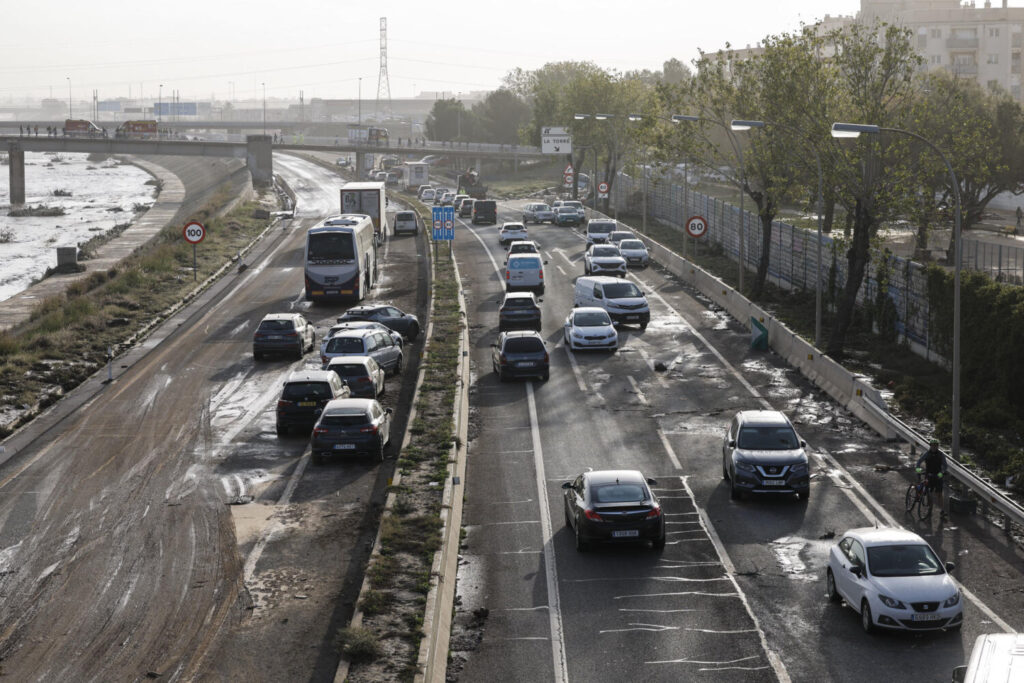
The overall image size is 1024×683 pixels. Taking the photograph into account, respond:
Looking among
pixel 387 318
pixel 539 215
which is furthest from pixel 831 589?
pixel 539 215

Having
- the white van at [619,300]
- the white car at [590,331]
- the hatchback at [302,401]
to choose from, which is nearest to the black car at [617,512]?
the hatchback at [302,401]

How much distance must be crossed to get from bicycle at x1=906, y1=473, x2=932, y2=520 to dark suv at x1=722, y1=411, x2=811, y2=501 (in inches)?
81.7

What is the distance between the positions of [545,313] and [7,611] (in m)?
34.2

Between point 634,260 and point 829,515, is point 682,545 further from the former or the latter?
point 634,260

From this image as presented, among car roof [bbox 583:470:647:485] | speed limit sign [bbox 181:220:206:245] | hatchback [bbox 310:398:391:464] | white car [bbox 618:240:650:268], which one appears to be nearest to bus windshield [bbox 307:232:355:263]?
speed limit sign [bbox 181:220:206:245]

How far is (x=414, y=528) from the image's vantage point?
2283cm

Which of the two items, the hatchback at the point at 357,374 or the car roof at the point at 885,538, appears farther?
the hatchback at the point at 357,374

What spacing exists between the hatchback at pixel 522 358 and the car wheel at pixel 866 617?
67.5 feet

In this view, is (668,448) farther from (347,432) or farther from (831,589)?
(831,589)

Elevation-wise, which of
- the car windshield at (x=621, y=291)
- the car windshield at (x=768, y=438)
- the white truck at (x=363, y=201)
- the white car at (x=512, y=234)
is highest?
the white truck at (x=363, y=201)

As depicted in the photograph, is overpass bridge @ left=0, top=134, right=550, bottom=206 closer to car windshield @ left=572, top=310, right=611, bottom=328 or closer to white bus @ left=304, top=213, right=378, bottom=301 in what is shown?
white bus @ left=304, top=213, right=378, bottom=301

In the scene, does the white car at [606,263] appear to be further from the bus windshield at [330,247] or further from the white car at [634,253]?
the bus windshield at [330,247]

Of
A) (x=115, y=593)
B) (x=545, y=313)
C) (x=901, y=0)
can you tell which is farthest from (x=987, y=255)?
(x=901, y=0)

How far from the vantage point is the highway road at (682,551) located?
58.0ft
